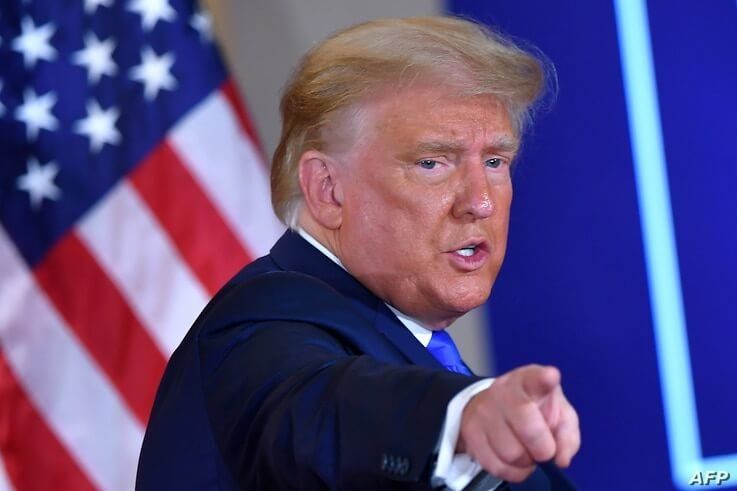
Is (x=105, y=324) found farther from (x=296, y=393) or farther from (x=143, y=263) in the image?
(x=296, y=393)

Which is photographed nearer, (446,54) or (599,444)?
(446,54)

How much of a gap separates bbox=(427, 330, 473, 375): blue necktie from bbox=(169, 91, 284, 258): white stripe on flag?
80cm

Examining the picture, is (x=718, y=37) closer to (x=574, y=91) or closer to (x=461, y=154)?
(x=574, y=91)

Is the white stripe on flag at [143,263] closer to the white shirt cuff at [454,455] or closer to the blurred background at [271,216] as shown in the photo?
the blurred background at [271,216]

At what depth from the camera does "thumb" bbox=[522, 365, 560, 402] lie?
2.49ft

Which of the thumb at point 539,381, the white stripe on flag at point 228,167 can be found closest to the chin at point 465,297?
the thumb at point 539,381

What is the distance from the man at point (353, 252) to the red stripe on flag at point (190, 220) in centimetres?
72

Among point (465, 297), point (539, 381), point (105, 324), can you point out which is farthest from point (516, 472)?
point (105, 324)

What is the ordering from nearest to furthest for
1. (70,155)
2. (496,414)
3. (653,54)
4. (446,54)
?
(496,414) → (446,54) → (70,155) → (653,54)

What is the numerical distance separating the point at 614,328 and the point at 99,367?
0.94m

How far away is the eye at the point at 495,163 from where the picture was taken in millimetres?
1413

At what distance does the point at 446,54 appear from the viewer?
136 centimetres

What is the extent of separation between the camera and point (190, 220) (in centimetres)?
218

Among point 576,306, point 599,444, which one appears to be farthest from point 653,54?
point 599,444
